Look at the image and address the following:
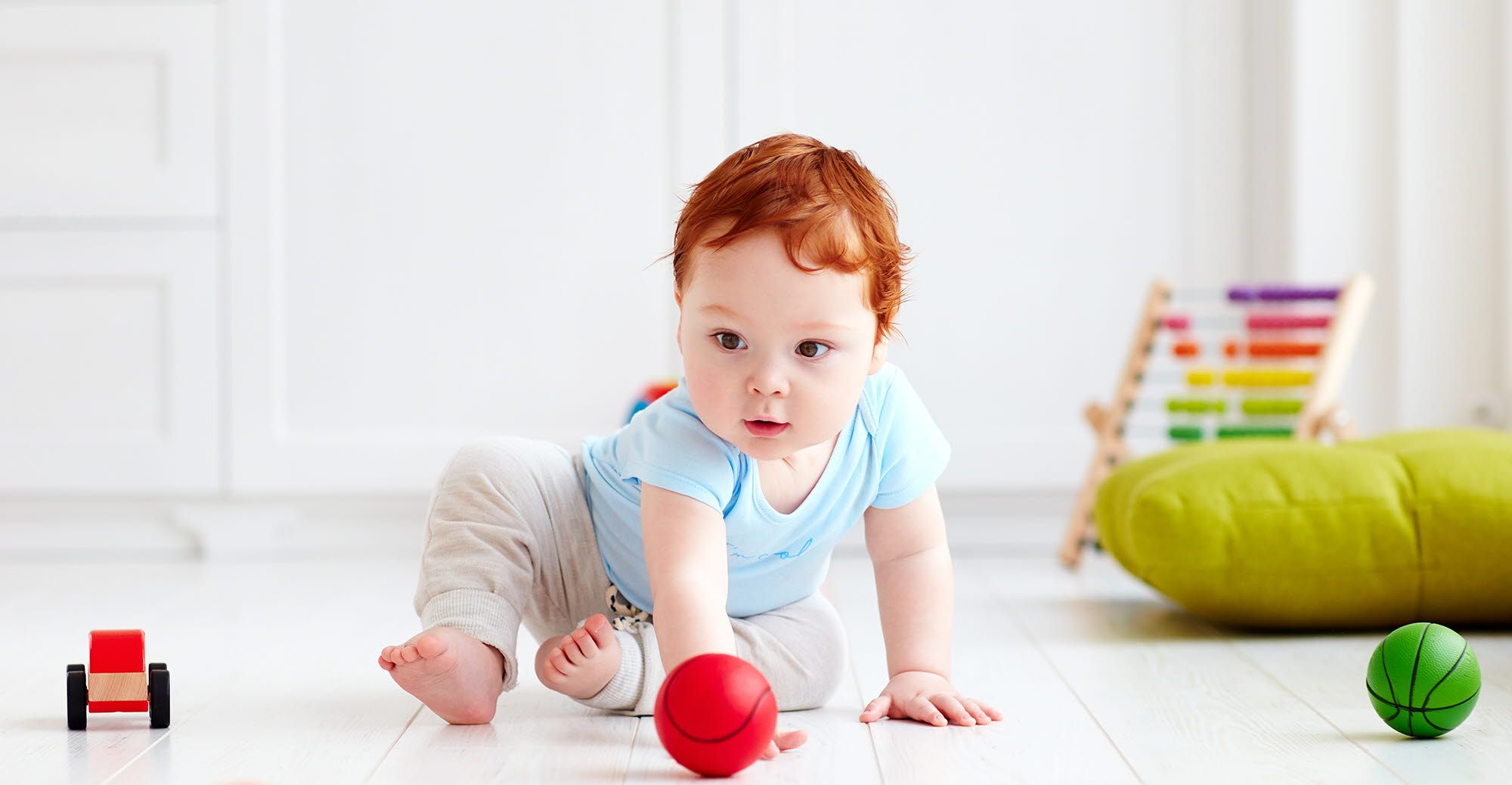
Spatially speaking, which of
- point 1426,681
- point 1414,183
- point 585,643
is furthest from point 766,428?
point 1414,183

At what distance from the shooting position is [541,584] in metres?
→ 1.12

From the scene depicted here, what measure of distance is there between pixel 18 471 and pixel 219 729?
4.39ft

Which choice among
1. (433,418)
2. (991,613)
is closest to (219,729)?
(991,613)

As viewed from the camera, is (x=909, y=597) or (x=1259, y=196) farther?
(x=1259, y=196)

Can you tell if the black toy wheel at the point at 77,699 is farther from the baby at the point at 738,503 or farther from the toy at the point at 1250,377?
the toy at the point at 1250,377

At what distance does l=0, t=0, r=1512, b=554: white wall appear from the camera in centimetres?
216

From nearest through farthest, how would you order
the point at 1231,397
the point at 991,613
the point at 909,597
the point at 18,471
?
the point at 909,597 → the point at 991,613 → the point at 18,471 → the point at 1231,397

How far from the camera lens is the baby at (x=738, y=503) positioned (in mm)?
937

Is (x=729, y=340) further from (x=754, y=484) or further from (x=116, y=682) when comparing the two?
(x=116, y=682)

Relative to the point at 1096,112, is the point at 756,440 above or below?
below

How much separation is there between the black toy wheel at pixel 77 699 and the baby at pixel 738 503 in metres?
0.22

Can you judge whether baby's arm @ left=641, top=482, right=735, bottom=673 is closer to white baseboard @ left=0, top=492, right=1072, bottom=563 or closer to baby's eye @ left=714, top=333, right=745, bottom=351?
baby's eye @ left=714, top=333, right=745, bottom=351

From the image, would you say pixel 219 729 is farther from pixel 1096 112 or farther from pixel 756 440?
pixel 1096 112

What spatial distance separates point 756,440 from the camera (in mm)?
959
